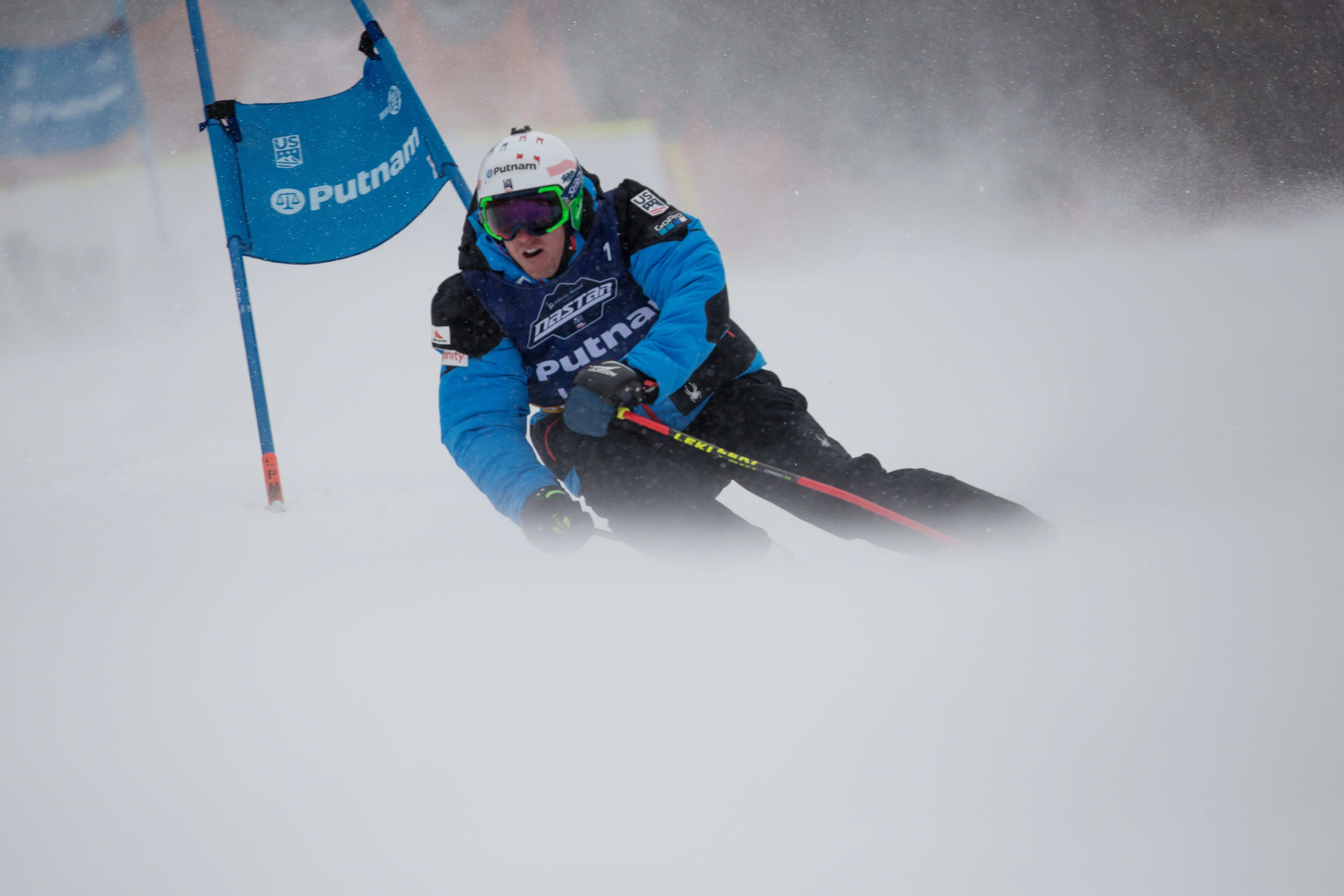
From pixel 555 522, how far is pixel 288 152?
2.45 meters

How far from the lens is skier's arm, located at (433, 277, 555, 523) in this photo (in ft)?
7.43

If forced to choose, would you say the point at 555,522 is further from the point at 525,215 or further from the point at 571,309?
the point at 525,215

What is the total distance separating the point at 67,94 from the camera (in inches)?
312

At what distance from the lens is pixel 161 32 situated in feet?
27.0

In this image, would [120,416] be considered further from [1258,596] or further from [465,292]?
[1258,596]

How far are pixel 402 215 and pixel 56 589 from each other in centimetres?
192

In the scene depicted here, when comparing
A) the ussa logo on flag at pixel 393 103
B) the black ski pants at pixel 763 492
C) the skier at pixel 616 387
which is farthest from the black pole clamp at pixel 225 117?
the black ski pants at pixel 763 492

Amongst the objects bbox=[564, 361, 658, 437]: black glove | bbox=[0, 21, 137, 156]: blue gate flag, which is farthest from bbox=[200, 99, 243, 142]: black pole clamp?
bbox=[0, 21, 137, 156]: blue gate flag

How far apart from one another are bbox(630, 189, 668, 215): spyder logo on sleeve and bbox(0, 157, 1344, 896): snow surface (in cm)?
95

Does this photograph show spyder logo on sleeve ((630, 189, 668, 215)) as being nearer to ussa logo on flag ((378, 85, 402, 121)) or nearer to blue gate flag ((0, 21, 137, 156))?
ussa logo on flag ((378, 85, 402, 121))

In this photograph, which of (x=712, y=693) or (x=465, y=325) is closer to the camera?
(x=712, y=693)

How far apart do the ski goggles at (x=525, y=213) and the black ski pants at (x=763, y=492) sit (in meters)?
0.54

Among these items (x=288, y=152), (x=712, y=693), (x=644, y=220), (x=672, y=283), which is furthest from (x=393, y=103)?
(x=712, y=693)

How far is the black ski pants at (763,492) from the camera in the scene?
6.50ft
